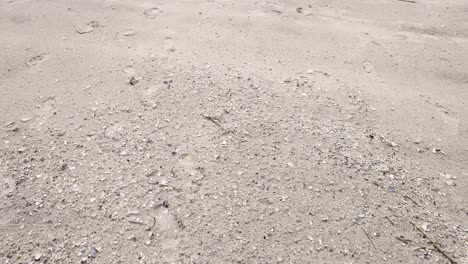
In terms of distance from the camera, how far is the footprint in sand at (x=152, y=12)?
3.18m

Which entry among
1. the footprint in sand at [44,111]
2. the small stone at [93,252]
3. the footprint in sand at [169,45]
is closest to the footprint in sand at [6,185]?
the footprint in sand at [44,111]

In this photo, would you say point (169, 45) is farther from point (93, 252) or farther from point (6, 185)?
point (93, 252)

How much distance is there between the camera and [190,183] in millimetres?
1830

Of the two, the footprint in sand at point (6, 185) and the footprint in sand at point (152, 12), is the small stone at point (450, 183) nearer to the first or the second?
the footprint in sand at point (6, 185)

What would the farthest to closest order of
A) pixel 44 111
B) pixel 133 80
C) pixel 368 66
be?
1. pixel 368 66
2. pixel 133 80
3. pixel 44 111

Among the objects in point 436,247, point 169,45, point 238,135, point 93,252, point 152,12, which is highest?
point 152,12

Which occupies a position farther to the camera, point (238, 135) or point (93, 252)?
point (238, 135)

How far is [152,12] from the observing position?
323 centimetres

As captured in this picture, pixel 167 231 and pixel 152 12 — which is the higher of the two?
pixel 152 12

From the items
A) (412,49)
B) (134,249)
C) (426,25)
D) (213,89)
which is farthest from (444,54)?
(134,249)

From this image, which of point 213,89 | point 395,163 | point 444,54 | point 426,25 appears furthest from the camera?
point 426,25

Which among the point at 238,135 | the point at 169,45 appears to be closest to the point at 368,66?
the point at 238,135

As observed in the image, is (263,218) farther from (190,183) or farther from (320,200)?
(190,183)

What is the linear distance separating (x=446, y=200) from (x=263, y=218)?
1008 mm
